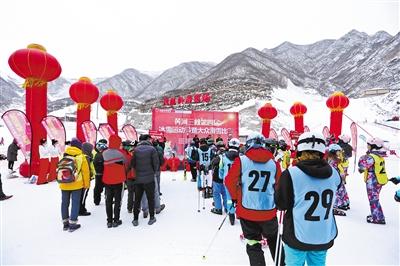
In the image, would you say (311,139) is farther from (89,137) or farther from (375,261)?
(89,137)

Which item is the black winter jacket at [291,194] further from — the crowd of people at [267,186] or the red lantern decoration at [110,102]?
the red lantern decoration at [110,102]

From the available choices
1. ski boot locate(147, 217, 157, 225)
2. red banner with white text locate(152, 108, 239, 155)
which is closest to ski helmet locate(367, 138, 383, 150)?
ski boot locate(147, 217, 157, 225)

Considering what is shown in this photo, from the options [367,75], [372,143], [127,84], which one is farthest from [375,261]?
[127,84]

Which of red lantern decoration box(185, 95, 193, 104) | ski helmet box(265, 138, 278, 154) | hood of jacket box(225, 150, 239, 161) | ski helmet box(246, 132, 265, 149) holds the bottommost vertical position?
hood of jacket box(225, 150, 239, 161)

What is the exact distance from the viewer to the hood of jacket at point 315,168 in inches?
78.7

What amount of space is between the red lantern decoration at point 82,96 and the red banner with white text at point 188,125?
133 inches

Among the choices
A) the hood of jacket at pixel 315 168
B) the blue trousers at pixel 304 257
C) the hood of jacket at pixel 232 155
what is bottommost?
the blue trousers at pixel 304 257

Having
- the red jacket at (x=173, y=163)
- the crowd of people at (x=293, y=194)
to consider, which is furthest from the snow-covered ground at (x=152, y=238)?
the red jacket at (x=173, y=163)

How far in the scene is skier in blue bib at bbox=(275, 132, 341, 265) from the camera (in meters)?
2.05

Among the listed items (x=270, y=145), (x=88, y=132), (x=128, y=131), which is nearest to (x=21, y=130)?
(x=88, y=132)

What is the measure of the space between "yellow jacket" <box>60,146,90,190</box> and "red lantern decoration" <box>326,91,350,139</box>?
1610 cm

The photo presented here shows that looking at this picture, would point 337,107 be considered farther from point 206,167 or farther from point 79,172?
point 79,172

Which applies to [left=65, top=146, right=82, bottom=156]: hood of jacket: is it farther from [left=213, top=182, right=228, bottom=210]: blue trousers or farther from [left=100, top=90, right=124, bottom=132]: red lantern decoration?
[left=100, top=90, right=124, bottom=132]: red lantern decoration

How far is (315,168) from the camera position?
6.59 feet
